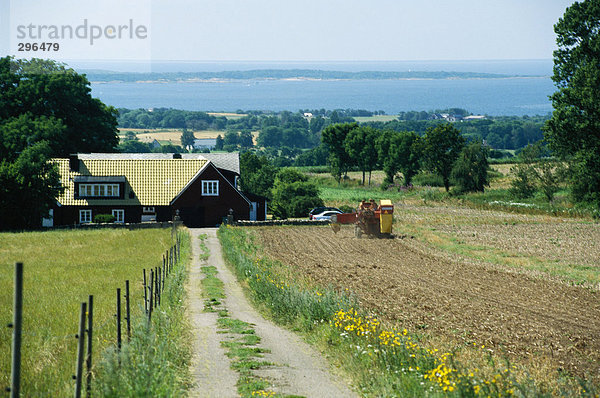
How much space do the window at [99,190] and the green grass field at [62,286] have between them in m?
11.7

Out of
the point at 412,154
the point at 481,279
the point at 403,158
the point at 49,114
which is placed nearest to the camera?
the point at 481,279

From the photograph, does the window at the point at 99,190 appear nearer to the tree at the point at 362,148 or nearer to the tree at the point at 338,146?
the tree at the point at 362,148

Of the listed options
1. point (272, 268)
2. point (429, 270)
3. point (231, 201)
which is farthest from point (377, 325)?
point (231, 201)

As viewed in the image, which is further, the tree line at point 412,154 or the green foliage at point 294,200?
the tree line at point 412,154

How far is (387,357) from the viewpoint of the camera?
1436 centimetres

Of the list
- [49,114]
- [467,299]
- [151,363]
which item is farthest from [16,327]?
[49,114]

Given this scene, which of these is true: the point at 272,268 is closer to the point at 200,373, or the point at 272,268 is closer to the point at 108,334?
the point at 108,334

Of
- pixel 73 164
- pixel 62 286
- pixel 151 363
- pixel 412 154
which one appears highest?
pixel 412 154

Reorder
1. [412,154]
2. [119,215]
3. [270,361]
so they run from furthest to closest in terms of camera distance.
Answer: [412,154], [119,215], [270,361]

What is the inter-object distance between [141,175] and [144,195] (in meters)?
2.31

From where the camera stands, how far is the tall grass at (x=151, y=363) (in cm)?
1106

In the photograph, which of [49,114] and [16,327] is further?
[49,114]

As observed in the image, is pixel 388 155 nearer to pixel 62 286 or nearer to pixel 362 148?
pixel 362 148

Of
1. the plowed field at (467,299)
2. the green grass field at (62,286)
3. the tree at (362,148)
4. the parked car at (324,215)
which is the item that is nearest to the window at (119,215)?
the green grass field at (62,286)
